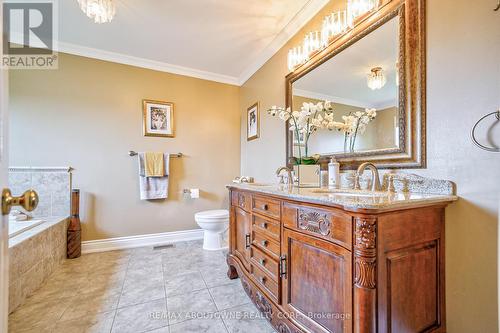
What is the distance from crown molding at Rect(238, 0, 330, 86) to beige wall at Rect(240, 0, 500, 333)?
0.92m

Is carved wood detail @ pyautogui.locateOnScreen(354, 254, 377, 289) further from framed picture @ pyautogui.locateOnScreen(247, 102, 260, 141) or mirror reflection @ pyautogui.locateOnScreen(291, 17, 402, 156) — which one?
framed picture @ pyautogui.locateOnScreen(247, 102, 260, 141)

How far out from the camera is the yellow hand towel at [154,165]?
2686 millimetres

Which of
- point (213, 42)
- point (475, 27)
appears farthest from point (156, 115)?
point (475, 27)

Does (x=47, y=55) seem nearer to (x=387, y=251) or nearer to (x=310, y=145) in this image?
(x=310, y=145)

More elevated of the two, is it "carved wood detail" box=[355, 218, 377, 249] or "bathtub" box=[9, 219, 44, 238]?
"carved wood detail" box=[355, 218, 377, 249]

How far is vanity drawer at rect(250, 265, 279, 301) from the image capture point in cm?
124

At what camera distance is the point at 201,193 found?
3.08 metres

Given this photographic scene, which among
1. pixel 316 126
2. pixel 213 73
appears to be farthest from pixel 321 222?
pixel 213 73

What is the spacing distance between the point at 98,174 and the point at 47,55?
140 centimetres

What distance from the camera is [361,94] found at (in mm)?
1463

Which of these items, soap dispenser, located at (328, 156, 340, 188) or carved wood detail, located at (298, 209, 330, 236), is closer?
carved wood detail, located at (298, 209, 330, 236)

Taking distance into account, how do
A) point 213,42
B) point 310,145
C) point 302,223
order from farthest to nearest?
point 213,42 → point 310,145 → point 302,223

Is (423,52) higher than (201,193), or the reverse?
(423,52)

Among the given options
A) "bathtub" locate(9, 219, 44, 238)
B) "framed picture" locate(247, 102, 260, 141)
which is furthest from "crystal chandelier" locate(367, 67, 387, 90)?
"bathtub" locate(9, 219, 44, 238)
